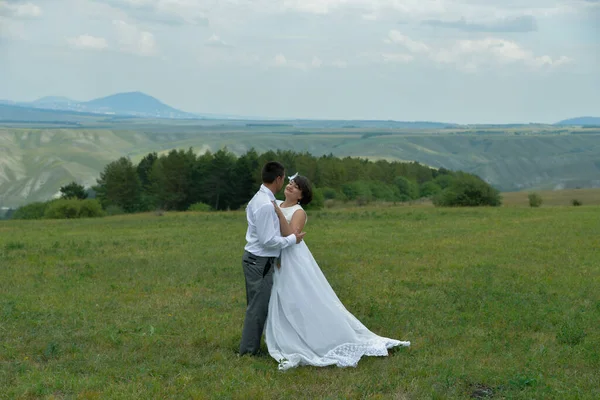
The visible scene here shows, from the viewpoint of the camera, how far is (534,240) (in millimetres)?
25531

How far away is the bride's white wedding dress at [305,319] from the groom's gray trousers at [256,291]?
102 mm

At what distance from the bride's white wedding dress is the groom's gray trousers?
0.10 m

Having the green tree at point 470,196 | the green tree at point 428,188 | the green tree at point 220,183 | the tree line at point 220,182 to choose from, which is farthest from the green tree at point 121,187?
the green tree at point 470,196

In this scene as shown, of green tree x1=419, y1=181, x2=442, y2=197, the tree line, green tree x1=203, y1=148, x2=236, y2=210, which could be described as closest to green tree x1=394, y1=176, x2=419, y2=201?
the tree line

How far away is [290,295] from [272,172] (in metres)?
1.80

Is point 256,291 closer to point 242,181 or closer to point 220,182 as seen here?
point 242,181

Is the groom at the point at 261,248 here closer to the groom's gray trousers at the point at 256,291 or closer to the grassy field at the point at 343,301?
the groom's gray trousers at the point at 256,291

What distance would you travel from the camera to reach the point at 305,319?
1013 cm

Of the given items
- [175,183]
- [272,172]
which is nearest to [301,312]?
[272,172]

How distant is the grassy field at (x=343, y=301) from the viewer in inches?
354

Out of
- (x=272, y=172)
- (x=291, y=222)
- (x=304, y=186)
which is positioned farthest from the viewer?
(x=291, y=222)

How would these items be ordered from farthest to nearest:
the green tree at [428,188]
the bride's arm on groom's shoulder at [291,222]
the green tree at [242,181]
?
the green tree at [428,188] → the green tree at [242,181] → the bride's arm on groom's shoulder at [291,222]

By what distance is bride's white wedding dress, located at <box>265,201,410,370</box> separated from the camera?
10094 millimetres

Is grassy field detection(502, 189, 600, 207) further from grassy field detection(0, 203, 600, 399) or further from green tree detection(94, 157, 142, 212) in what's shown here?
green tree detection(94, 157, 142, 212)
